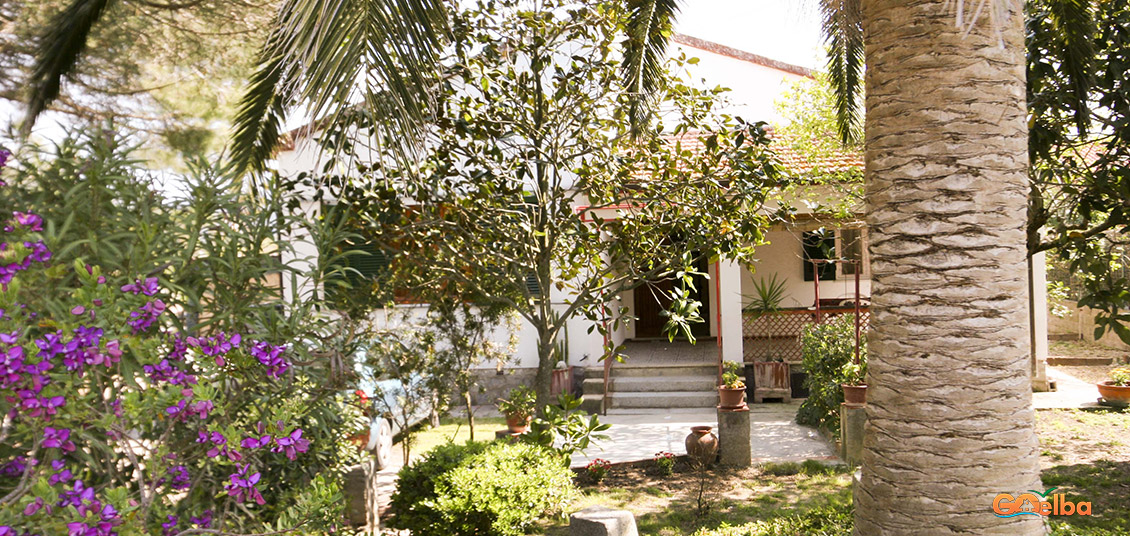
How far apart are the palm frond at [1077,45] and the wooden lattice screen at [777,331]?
7187mm

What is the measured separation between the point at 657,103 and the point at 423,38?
3640 mm

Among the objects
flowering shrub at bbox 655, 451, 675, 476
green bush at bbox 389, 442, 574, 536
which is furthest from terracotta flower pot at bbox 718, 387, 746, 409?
green bush at bbox 389, 442, 574, 536

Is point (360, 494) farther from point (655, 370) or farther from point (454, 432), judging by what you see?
point (655, 370)

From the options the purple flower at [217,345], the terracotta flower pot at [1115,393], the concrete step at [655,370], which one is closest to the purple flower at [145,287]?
the purple flower at [217,345]

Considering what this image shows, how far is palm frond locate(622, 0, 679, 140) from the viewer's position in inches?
265

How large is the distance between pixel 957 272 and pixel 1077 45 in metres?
4.73

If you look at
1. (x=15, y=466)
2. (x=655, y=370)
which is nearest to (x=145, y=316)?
(x=15, y=466)

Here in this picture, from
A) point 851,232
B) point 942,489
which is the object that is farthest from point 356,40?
point 851,232

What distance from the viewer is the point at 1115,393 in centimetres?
1165

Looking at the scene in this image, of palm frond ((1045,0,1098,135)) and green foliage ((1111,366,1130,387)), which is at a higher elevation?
palm frond ((1045,0,1098,135))

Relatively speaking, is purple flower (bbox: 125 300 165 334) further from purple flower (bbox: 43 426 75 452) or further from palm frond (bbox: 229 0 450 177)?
palm frond (bbox: 229 0 450 177)

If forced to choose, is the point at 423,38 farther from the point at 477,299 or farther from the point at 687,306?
the point at 477,299

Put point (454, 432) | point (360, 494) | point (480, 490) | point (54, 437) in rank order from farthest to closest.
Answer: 1. point (454, 432)
2. point (360, 494)
3. point (480, 490)
4. point (54, 437)

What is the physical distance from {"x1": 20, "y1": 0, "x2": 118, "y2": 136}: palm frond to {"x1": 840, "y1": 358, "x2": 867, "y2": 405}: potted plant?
780cm
